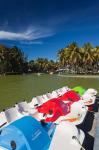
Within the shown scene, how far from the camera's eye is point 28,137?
7.51m

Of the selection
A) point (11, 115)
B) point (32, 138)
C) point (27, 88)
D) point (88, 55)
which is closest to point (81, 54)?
point (88, 55)

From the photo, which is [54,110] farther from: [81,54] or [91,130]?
[81,54]

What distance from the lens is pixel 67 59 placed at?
106500mm

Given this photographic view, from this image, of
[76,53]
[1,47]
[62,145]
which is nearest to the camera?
[62,145]

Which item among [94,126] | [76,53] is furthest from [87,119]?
[76,53]

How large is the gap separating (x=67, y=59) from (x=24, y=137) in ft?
327

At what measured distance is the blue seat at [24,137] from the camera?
746 centimetres

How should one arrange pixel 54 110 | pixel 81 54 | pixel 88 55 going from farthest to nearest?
pixel 81 54 < pixel 88 55 < pixel 54 110

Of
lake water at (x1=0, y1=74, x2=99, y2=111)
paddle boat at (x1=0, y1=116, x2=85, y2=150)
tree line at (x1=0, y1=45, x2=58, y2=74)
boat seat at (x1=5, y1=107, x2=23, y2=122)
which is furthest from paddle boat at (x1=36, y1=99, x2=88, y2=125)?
tree line at (x1=0, y1=45, x2=58, y2=74)

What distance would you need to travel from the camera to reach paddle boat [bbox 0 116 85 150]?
743 centimetres

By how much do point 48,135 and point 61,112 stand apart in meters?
3.84

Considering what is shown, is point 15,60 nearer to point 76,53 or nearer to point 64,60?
point 64,60

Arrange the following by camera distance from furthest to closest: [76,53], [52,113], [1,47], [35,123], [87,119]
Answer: [1,47] < [76,53] < [87,119] < [52,113] < [35,123]

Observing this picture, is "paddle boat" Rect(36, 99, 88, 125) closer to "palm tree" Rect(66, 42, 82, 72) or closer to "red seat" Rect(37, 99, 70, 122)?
"red seat" Rect(37, 99, 70, 122)
